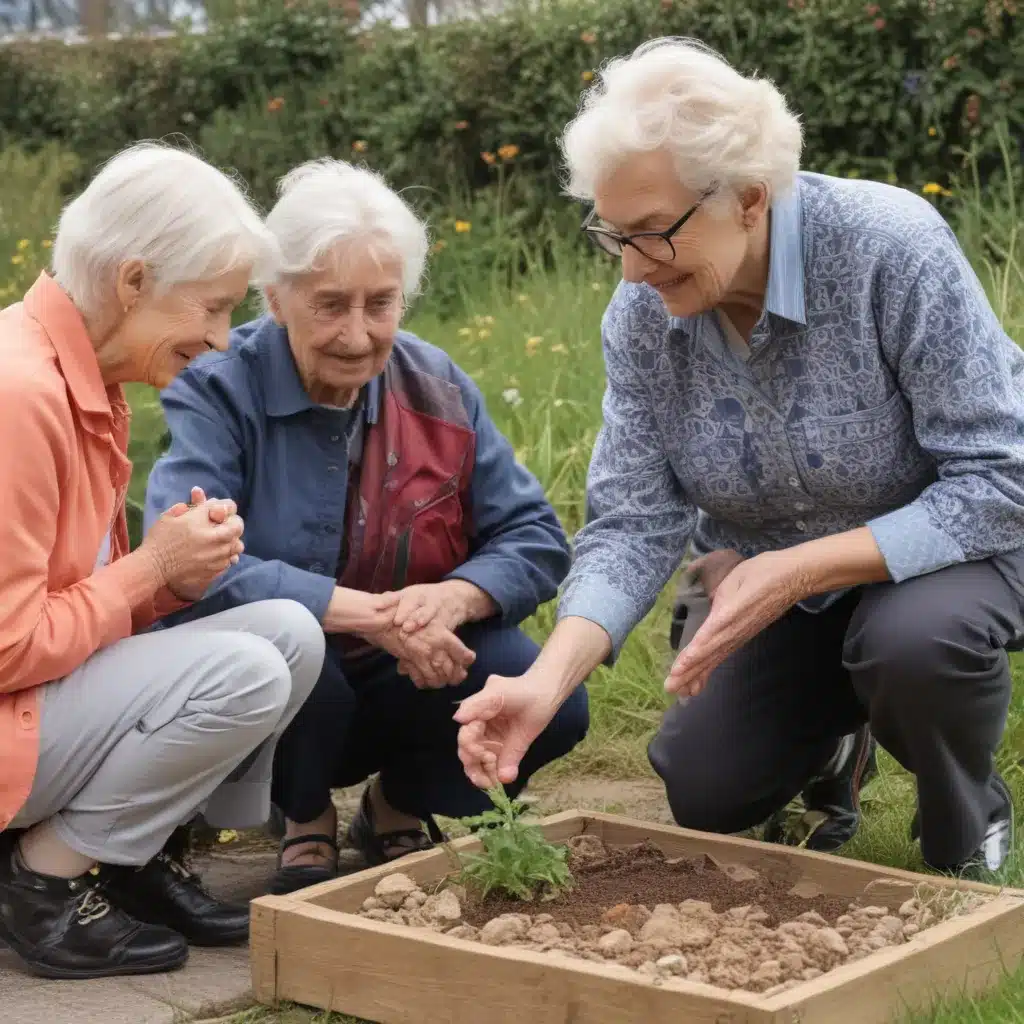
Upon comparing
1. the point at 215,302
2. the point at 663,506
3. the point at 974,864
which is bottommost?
the point at 974,864

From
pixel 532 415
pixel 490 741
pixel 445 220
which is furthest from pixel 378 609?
pixel 445 220

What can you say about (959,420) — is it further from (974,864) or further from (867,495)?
(974,864)

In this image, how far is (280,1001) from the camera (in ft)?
9.75

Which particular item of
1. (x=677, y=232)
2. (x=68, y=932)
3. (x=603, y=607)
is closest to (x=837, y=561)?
(x=603, y=607)

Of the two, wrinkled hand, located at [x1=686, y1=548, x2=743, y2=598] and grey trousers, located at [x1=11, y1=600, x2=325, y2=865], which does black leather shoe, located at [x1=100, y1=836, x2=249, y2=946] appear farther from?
wrinkled hand, located at [x1=686, y1=548, x2=743, y2=598]

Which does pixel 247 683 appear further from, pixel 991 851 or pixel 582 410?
pixel 582 410

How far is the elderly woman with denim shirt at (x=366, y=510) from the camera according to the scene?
3432mm

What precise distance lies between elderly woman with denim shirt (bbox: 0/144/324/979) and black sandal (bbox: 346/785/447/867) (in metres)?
0.72

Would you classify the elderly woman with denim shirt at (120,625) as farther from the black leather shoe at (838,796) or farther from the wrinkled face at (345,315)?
the black leather shoe at (838,796)

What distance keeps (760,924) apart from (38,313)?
1617 millimetres

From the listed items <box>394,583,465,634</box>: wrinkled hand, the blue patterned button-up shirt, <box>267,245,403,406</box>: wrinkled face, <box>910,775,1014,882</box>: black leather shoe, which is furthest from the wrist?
<box>910,775,1014,882</box>: black leather shoe

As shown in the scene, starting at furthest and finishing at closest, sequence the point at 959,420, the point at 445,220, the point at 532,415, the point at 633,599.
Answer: the point at 445,220
the point at 532,415
the point at 633,599
the point at 959,420

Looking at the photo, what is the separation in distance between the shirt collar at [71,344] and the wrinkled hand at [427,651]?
0.73 meters

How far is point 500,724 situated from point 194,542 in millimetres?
625
